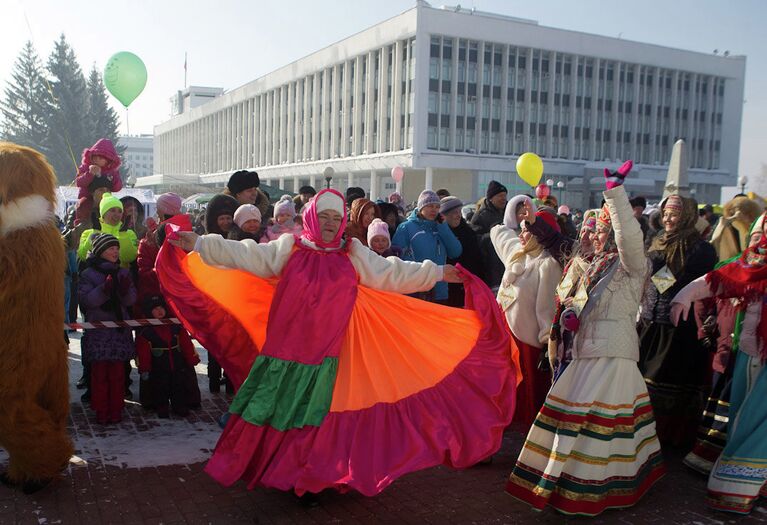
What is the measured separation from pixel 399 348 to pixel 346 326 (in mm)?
441

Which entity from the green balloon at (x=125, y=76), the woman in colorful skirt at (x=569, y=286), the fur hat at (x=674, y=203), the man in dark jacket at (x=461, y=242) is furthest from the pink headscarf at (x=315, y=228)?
the green balloon at (x=125, y=76)

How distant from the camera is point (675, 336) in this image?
5727 mm

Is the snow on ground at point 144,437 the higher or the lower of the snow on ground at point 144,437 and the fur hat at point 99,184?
the lower

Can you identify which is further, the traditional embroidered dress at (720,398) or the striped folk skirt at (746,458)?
the traditional embroidered dress at (720,398)

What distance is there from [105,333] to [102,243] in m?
0.81

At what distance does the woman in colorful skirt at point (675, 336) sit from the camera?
18.5 feet

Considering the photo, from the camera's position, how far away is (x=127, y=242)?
6.91m

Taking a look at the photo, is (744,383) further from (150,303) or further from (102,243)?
(102,243)

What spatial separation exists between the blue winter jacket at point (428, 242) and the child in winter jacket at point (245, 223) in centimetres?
164

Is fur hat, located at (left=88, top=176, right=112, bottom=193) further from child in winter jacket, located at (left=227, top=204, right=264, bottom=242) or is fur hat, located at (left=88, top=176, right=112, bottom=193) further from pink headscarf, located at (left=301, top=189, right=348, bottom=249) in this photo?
pink headscarf, located at (left=301, top=189, right=348, bottom=249)

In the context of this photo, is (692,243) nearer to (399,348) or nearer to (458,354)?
(458,354)

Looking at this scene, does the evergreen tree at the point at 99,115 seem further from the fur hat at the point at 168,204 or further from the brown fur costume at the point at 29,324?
the brown fur costume at the point at 29,324

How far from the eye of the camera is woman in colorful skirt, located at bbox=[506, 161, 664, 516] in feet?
14.2

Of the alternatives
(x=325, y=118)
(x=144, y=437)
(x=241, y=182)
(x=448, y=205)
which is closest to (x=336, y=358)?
(x=144, y=437)
